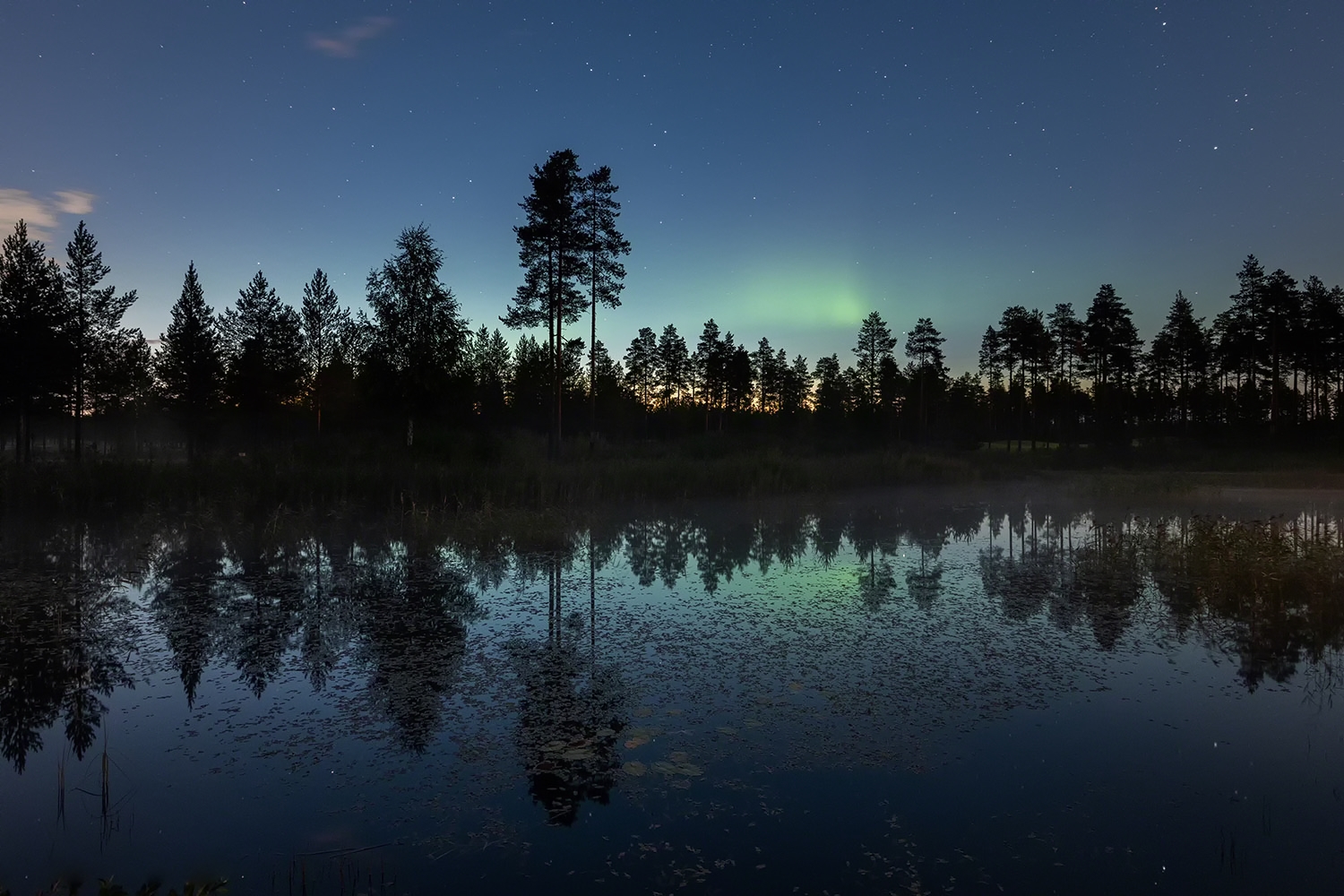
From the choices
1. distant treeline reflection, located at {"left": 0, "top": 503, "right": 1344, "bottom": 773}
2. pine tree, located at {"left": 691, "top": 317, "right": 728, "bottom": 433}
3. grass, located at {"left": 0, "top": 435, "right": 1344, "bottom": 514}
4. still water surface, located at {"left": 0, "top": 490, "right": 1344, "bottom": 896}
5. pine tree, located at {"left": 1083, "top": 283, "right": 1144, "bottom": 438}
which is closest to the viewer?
still water surface, located at {"left": 0, "top": 490, "right": 1344, "bottom": 896}

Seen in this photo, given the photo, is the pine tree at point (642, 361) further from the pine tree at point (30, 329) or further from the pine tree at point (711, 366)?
the pine tree at point (30, 329)

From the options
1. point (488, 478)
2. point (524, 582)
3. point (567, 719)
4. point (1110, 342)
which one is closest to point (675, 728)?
point (567, 719)

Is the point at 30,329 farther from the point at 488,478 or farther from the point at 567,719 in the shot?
the point at 567,719

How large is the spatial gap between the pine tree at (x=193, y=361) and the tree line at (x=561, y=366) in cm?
13

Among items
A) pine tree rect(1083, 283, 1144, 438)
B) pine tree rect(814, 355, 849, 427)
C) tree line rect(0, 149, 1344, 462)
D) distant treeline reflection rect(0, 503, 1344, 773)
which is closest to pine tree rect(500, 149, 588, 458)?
tree line rect(0, 149, 1344, 462)

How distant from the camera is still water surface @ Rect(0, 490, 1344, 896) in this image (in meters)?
3.52

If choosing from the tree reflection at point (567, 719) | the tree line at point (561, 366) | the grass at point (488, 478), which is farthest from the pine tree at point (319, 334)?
the tree reflection at point (567, 719)

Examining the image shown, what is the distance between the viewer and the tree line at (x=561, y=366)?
29531mm

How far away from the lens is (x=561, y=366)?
130 ft

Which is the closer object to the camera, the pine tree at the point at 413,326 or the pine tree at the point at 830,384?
the pine tree at the point at 413,326

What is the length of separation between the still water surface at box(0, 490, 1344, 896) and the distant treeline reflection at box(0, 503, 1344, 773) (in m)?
0.05

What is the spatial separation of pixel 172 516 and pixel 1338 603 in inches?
737

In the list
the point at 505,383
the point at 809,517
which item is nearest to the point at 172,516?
the point at 809,517

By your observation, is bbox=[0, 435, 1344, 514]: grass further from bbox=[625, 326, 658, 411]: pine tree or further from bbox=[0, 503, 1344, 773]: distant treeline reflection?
bbox=[625, 326, 658, 411]: pine tree
